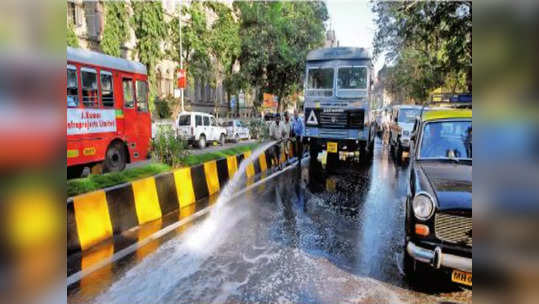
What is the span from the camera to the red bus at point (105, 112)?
8.68m

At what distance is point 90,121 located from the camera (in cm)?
914

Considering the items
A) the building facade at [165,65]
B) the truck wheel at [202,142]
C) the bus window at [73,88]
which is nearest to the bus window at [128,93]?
the bus window at [73,88]

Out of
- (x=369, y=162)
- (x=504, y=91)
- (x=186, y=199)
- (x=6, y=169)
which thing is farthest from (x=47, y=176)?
(x=369, y=162)

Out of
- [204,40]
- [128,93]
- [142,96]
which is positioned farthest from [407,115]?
[204,40]

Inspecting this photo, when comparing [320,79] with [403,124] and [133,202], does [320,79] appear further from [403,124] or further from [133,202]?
[133,202]

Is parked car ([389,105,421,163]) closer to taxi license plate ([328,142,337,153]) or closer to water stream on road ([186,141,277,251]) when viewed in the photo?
taxi license plate ([328,142,337,153])

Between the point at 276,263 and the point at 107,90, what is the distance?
7.76m

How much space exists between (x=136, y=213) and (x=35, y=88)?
513 cm

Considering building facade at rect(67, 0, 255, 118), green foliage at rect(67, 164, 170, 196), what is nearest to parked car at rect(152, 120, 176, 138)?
green foliage at rect(67, 164, 170, 196)

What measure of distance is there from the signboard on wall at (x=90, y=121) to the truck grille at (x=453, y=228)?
25.3ft

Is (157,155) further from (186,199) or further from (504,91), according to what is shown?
(504,91)

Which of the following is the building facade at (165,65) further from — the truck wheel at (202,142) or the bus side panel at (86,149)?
the bus side panel at (86,149)

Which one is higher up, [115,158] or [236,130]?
[236,130]

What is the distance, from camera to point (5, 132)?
87 centimetres
